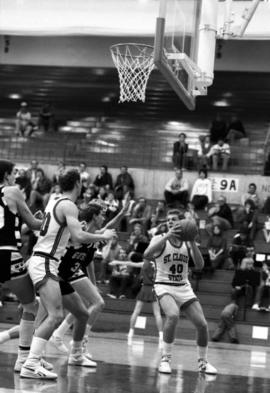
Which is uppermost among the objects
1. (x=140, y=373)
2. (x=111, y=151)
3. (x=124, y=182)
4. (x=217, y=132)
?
(x=217, y=132)

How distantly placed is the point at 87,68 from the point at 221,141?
251 inches

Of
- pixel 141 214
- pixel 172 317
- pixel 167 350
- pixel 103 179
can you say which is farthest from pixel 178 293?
pixel 103 179

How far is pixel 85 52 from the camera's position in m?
27.2

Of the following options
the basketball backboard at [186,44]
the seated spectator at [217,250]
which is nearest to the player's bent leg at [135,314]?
the seated spectator at [217,250]

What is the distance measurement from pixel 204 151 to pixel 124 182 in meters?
3.12

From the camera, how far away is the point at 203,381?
902 cm

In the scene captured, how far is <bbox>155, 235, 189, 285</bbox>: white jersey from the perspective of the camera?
9.91m

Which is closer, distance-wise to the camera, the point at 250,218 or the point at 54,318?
the point at 54,318

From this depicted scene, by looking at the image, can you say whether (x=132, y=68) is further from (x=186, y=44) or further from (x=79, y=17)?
(x=79, y=17)

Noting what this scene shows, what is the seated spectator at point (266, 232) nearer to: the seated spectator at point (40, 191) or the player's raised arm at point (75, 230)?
the seated spectator at point (40, 191)

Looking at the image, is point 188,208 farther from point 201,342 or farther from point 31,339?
point 31,339

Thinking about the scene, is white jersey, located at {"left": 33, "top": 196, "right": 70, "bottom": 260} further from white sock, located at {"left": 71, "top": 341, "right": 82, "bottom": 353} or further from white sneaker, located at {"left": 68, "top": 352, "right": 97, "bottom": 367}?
white sneaker, located at {"left": 68, "top": 352, "right": 97, "bottom": 367}

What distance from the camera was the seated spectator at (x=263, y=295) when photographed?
17.1 meters

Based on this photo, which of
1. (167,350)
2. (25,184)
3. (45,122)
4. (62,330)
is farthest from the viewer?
(45,122)
